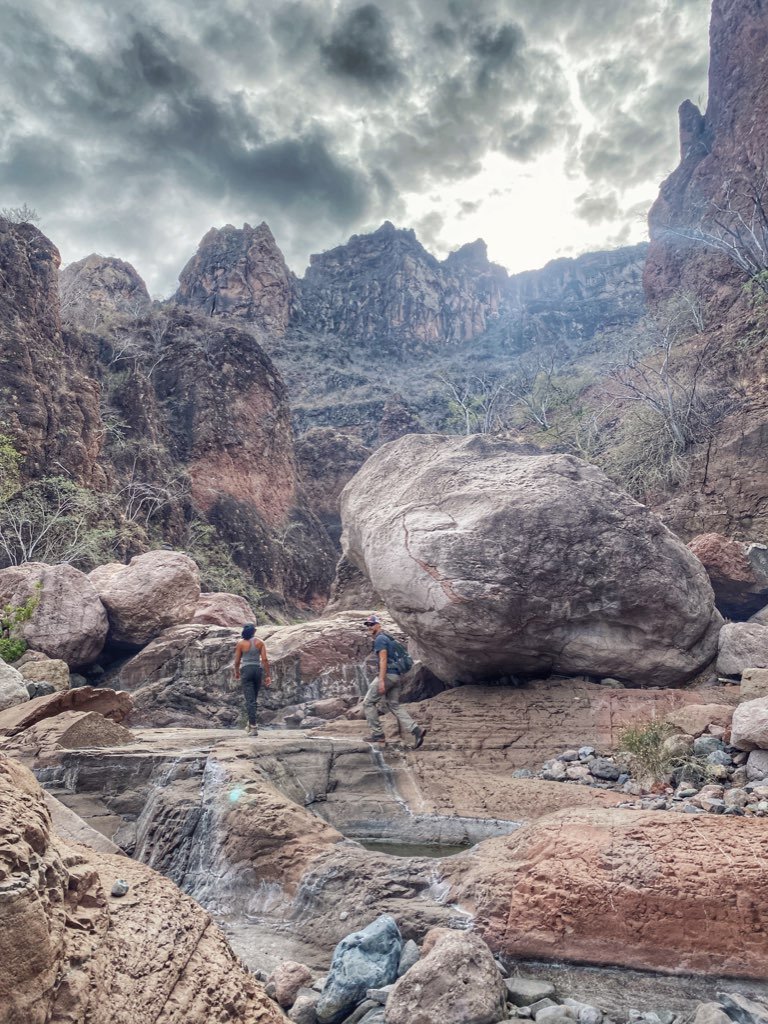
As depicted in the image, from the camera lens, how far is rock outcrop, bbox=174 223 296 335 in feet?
182

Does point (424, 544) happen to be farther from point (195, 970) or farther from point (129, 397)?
point (129, 397)

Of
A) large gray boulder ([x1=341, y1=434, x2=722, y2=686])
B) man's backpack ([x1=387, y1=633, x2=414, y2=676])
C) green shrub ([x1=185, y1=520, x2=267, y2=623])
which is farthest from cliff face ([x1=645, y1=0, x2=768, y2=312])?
man's backpack ([x1=387, y1=633, x2=414, y2=676])

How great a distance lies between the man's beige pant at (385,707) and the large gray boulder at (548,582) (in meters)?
0.96

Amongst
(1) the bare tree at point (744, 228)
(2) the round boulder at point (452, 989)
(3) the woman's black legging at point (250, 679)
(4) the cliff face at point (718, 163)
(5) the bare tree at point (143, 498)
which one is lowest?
(2) the round boulder at point (452, 989)

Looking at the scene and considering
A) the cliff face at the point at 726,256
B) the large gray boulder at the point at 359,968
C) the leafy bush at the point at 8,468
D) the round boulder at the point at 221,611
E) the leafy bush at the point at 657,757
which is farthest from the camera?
the leafy bush at the point at 8,468

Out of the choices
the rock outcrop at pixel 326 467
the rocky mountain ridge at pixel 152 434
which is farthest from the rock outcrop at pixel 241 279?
the rock outcrop at pixel 326 467

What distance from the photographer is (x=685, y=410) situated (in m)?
17.7

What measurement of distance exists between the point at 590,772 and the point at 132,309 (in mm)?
41117

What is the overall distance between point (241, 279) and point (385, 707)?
54.1 meters

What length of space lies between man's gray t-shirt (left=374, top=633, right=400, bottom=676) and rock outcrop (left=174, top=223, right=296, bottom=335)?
5090cm

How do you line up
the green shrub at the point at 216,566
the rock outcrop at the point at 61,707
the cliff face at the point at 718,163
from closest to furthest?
the rock outcrop at the point at 61,707 < the green shrub at the point at 216,566 < the cliff face at the point at 718,163

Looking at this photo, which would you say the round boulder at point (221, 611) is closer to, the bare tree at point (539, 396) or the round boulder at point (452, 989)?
the round boulder at point (452, 989)

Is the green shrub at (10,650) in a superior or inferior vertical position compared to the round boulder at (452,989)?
superior

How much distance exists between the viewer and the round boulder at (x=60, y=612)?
11242 millimetres
